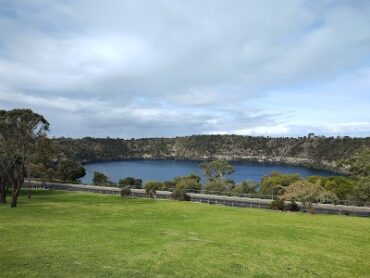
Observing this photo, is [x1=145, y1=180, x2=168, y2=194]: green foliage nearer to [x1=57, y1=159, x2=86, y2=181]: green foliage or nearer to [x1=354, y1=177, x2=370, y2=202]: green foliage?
[x1=354, y1=177, x2=370, y2=202]: green foliage

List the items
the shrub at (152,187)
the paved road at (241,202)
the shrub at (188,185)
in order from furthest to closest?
1. the shrub at (188,185)
2. the shrub at (152,187)
3. the paved road at (241,202)

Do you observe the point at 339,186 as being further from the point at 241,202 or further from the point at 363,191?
the point at 241,202

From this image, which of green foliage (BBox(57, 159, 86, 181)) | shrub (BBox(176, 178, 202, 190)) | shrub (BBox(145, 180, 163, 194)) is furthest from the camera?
green foliage (BBox(57, 159, 86, 181))

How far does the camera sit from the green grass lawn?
1596cm

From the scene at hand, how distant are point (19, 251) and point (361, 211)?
44.9 metres

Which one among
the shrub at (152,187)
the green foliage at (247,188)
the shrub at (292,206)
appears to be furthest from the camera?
the green foliage at (247,188)

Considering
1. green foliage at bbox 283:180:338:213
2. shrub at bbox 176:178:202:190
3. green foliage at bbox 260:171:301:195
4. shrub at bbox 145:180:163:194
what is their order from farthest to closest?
shrub at bbox 176:178:202:190
green foliage at bbox 260:171:301:195
shrub at bbox 145:180:163:194
green foliage at bbox 283:180:338:213

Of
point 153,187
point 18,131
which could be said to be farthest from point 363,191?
point 18,131

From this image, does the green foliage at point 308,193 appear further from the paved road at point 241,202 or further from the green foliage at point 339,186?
the green foliage at point 339,186

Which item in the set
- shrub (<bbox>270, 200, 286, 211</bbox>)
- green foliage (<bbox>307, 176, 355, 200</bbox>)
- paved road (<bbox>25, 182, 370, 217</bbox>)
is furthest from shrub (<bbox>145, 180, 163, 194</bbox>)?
shrub (<bbox>270, 200, 286, 211</bbox>)

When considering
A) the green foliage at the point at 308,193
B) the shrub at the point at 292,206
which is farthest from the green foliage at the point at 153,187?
the green foliage at the point at 308,193

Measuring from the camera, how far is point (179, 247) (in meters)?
20.5

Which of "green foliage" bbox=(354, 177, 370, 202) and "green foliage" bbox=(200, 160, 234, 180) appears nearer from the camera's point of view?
"green foliage" bbox=(354, 177, 370, 202)

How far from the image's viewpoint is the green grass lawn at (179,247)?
15961 mm
